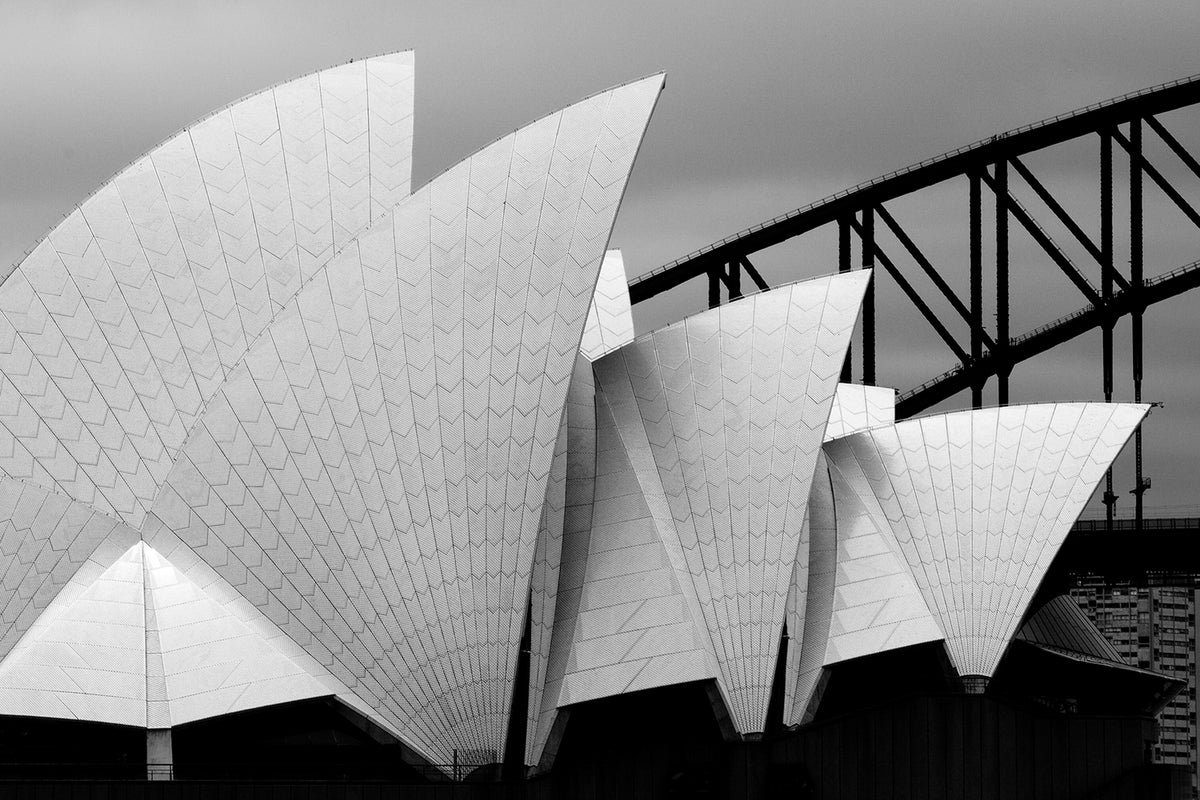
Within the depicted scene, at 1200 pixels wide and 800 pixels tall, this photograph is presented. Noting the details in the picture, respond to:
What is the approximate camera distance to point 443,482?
4925 cm

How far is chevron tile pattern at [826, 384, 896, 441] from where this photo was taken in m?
66.1

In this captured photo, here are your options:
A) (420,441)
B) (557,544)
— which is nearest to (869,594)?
(557,544)

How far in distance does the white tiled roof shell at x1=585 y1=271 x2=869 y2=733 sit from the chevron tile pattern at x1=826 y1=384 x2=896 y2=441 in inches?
486

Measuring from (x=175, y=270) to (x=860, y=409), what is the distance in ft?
78.3

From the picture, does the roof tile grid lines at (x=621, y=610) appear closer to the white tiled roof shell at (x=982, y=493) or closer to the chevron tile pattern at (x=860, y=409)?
the white tiled roof shell at (x=982, y=493)

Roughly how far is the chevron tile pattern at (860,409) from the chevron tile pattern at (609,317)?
727 centimetres

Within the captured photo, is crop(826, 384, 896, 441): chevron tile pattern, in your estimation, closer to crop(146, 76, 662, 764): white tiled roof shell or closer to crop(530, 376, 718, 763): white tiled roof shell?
crop(530, 376, 718, 763): white tiled roof shell

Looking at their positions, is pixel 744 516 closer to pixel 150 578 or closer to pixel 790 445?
pixel 790 445

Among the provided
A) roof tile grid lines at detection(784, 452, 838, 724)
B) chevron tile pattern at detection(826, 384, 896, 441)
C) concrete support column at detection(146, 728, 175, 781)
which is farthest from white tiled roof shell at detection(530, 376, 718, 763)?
chevron tile pattern at detection(826, 384, 896, 441)

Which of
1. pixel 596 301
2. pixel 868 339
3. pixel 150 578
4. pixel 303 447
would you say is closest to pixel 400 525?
pixel 303 447

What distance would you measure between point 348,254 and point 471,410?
5.31 m

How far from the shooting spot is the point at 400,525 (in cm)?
4903

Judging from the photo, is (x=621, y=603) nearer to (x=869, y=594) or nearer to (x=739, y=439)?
(x=739, y=439)

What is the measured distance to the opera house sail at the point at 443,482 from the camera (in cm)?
4819
